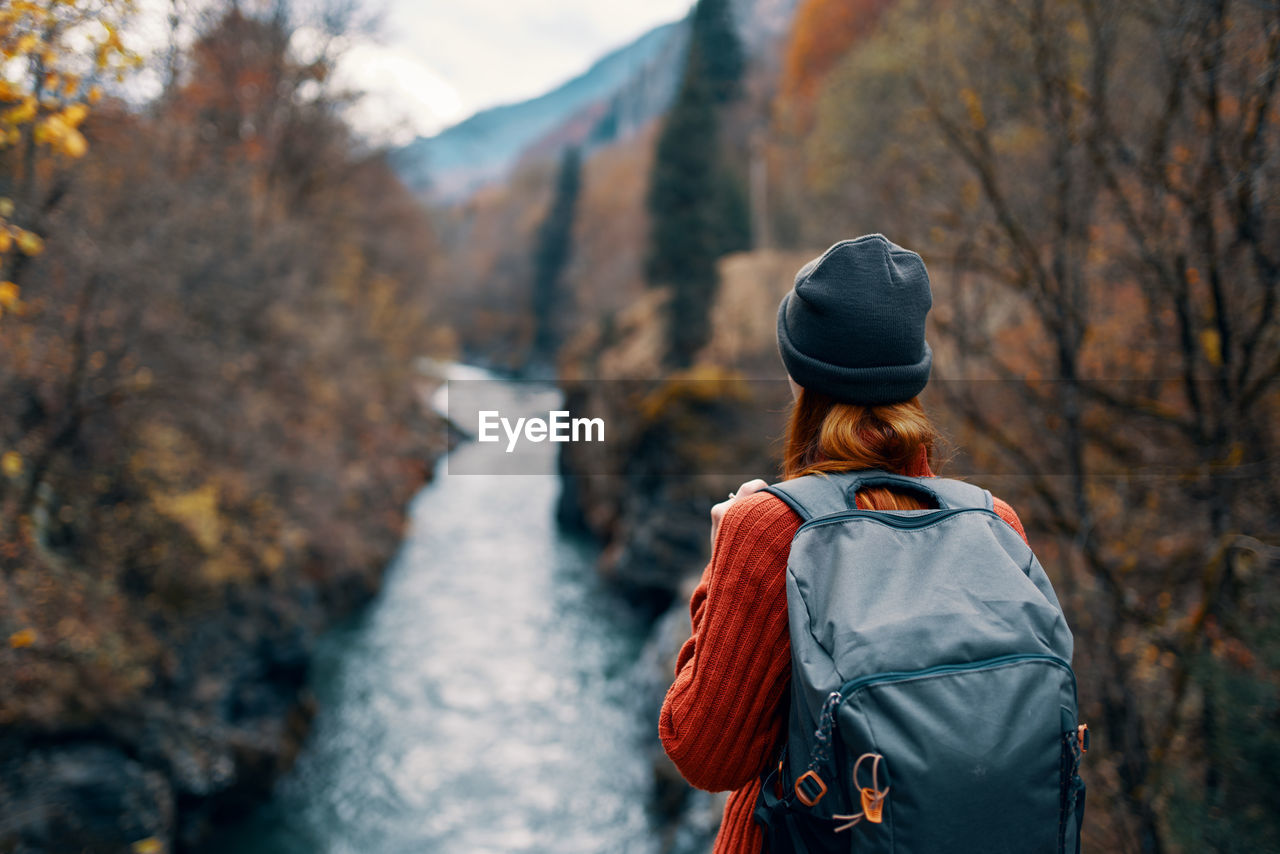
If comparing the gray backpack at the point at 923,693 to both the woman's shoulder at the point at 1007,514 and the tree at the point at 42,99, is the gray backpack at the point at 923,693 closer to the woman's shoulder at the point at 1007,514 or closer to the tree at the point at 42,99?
the woman's shoulder at the point at 1007,514

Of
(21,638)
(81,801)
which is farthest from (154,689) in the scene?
(21,638)

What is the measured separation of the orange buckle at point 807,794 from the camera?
111cm

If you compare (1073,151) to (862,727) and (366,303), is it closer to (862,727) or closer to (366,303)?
(862,727)

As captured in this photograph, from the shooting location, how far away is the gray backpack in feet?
3.39

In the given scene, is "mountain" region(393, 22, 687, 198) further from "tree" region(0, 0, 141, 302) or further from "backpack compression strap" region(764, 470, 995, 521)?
"backpack compression strap" region(764, 470, 995, 521)

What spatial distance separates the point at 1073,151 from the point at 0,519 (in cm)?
879

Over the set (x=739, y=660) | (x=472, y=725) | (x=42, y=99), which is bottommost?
(x=472, y=725)

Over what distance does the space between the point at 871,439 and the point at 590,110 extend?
86.2m

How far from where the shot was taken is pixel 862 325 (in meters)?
1.26

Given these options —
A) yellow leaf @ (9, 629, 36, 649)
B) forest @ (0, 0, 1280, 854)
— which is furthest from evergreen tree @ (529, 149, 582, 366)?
yellow leaf @ (9, 629, 36, 649)

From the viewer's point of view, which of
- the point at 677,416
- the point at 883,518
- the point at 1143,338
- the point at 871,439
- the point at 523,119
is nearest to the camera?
the point at 883,518

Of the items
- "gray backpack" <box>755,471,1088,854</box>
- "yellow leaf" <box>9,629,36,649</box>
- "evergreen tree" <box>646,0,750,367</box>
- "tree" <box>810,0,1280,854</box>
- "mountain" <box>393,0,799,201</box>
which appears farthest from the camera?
"evergreen tree" <box>646,0,750,367</box>

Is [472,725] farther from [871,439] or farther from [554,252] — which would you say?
[554,252]

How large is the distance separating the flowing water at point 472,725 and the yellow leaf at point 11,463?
16.7 feet
